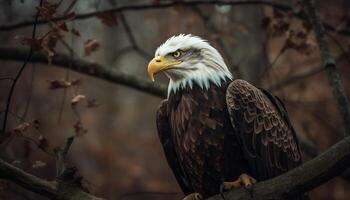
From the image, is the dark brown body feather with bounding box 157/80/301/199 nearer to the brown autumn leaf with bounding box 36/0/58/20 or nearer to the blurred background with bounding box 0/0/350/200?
the blurred background with bounding box 0/0/350/200

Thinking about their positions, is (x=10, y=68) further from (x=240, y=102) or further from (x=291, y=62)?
(x=240, y=102)

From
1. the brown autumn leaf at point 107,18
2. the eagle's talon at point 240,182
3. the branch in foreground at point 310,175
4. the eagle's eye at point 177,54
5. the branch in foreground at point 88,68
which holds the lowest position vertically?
the eagle's talon at point 240,182

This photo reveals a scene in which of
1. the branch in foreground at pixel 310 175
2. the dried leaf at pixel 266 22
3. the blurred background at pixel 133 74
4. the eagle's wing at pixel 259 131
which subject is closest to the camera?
the branch in foreground at pixel 310 175

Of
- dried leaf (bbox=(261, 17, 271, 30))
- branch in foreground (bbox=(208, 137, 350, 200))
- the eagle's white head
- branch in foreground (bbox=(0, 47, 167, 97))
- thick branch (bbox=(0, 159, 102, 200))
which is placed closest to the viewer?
branch in foreground (bbox=(208, 137, 350, 200))

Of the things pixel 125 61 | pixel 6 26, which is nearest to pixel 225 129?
pixel 6 26

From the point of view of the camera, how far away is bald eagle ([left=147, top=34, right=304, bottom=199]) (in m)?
5.73

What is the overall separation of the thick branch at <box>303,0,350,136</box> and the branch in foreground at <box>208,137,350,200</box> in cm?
138

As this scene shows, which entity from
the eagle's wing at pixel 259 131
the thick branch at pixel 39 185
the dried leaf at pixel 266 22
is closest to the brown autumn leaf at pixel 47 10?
the thick branch at pixel 39 185

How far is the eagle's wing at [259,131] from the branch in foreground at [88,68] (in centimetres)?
140

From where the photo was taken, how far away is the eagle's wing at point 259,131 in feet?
18.6

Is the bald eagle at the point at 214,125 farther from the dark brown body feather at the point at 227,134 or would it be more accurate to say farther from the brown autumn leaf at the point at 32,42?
the brown autumn leaf at the point at 32,42

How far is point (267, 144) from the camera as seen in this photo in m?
5.86

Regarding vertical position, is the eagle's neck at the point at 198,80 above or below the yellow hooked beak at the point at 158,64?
below

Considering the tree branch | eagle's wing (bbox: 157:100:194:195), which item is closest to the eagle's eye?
eagle's wing (bbox: 157:100:194:195)
